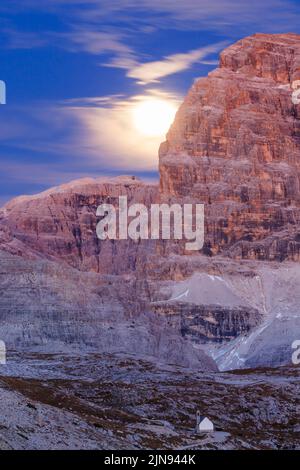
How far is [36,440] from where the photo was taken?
186m
